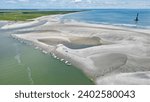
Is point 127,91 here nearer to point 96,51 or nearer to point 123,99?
point 123,99

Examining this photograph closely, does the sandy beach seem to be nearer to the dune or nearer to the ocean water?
the dune

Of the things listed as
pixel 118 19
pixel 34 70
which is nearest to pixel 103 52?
pixel 34 70

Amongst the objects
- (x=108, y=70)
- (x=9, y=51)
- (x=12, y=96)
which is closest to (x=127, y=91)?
(x=108, y=70)

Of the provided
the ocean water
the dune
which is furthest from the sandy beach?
the ocean water

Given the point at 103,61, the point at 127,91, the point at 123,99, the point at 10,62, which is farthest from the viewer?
the point at 10,62

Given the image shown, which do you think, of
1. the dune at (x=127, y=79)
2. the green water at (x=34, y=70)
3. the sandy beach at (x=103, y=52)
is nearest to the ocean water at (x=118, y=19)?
the sandy beach at (x=103, y=52)

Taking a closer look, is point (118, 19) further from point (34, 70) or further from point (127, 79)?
point (127, 79)
